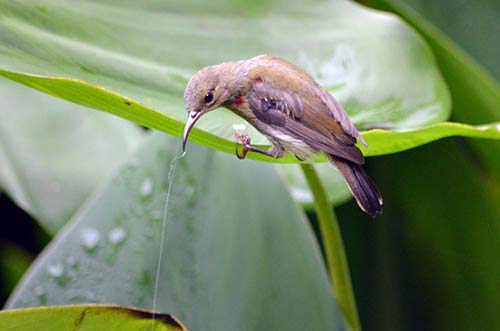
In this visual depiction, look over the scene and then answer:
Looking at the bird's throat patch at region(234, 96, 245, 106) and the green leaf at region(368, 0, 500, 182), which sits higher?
the green leaf at region(368, 0, 500, 182)

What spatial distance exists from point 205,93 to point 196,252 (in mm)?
274

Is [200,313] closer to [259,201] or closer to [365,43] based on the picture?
[259,201]

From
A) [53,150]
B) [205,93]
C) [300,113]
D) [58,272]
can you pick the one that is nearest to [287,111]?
[300,113]

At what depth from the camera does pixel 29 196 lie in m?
1.42

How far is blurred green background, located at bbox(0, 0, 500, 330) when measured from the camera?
1.40 m

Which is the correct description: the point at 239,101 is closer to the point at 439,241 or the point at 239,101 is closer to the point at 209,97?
the point at 209,97

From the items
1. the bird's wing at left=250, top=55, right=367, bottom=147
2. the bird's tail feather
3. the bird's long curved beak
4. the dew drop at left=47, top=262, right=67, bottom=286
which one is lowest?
the dew drop at left=47, top=262, right=67, bottom=286

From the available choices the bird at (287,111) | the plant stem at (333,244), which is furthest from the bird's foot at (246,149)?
the plant stem at (333,244)

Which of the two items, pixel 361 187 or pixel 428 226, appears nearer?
pixel 361 187

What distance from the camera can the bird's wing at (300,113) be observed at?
885 mm

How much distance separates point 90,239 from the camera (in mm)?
1028

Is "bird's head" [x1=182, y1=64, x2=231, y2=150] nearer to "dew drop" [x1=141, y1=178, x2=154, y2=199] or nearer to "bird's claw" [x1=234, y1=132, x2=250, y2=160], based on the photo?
"bird's claw" [x1=234, y1=132, x2=250, y2=160]

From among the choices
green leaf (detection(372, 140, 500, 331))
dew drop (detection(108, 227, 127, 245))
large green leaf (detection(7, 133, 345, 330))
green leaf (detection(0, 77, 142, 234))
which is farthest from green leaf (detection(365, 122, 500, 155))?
green leaf (detection(0, 77, 142, 234))

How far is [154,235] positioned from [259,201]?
0.59 ft
